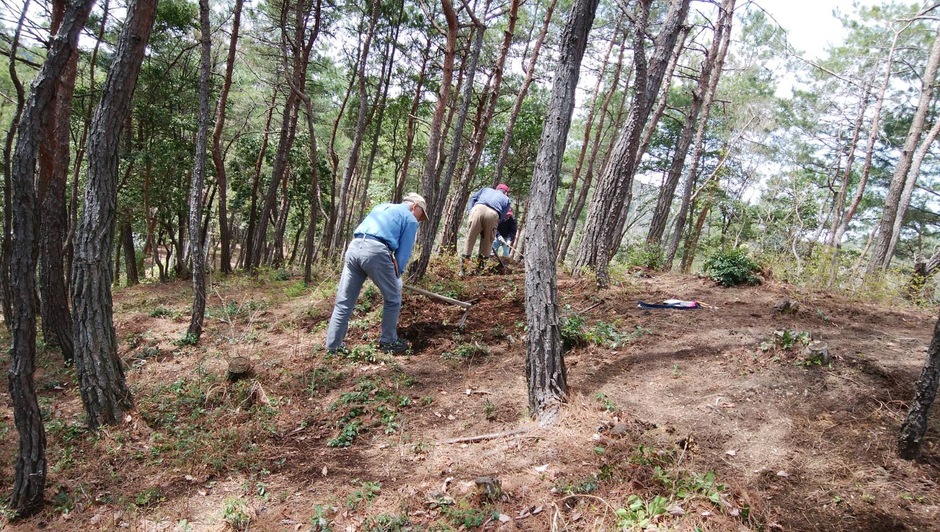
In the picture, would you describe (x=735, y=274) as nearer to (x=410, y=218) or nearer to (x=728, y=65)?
(x=410, y=218)

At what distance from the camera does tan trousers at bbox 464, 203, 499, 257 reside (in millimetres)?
7473

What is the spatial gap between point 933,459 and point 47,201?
28.1ft

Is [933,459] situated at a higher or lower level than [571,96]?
lower

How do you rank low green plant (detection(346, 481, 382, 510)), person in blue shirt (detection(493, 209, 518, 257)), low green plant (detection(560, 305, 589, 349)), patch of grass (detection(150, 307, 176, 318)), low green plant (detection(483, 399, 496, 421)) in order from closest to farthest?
1. low green plant (detection(346, 481, 382, 510))
2. low green plant (detection(483, 399, 496, 421))
3. low green plant (detection(560, 305, 589, 349))
4. patch of grass (detection(150, 307, 176, 318))
5. person in blue shirt (detection(493, 209, 518, 257))

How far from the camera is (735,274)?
6.23m

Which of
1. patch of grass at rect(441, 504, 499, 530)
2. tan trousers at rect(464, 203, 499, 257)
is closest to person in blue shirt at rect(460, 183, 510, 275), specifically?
tan trousers at rect(464, 203, 499, 257)

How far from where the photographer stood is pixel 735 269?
20.4 ft

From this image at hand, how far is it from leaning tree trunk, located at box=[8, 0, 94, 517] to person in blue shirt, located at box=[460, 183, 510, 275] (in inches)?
213

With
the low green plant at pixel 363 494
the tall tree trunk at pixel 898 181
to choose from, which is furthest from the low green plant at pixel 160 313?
the tall tree trunk at pixel 898 181

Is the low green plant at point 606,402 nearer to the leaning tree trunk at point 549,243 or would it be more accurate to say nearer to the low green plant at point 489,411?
the leaning tree trunk at point 549,243

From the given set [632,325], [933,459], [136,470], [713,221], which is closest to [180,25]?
[136,470]

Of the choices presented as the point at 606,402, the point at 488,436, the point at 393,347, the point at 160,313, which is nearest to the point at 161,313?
the point at 160,313

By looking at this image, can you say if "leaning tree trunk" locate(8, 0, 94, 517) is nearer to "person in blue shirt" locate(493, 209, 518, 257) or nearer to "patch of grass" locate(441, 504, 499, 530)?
"patch of grass" locate(441, 504, 499, 530)

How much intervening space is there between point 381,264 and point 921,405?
4.20 meters
